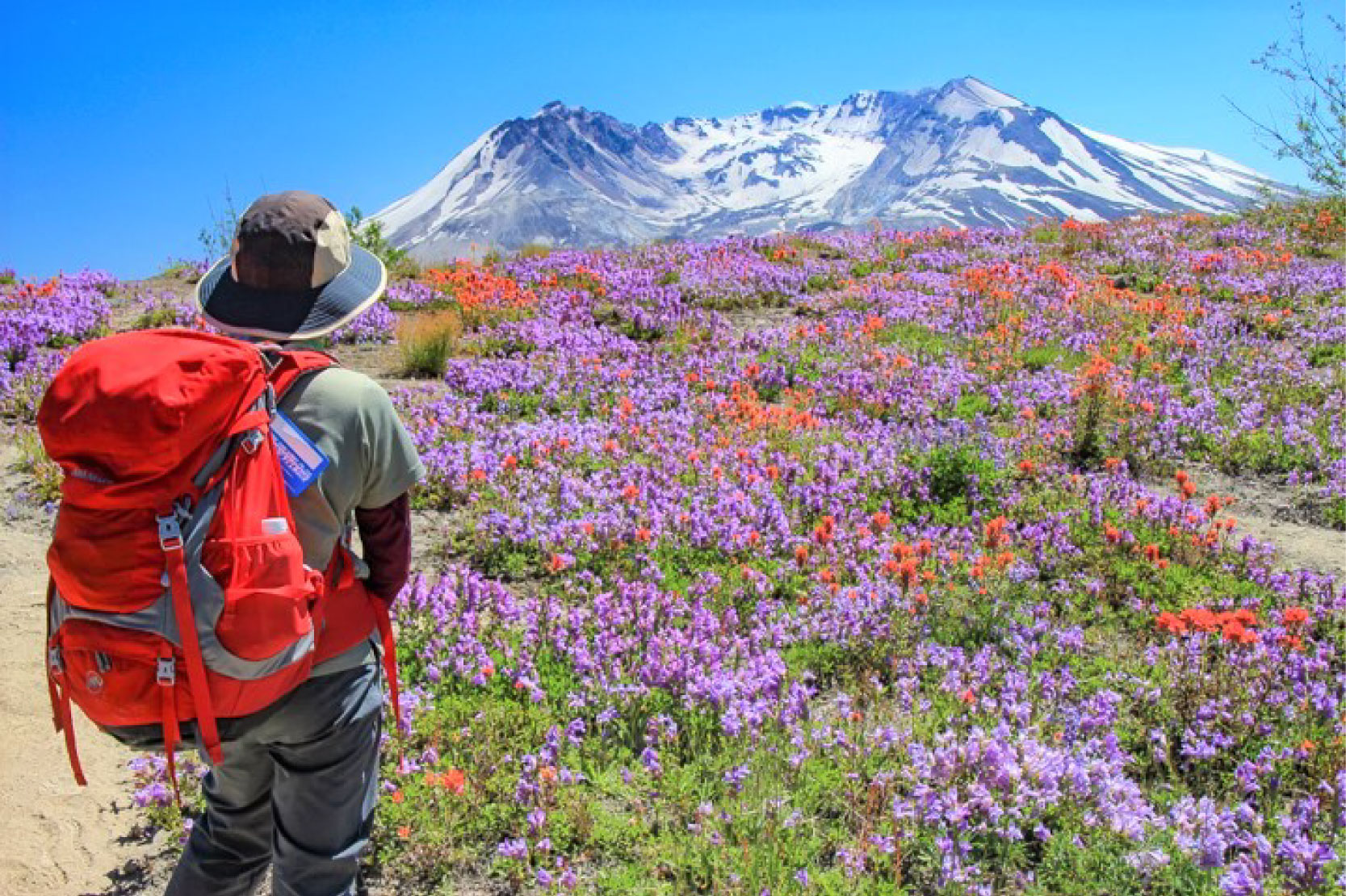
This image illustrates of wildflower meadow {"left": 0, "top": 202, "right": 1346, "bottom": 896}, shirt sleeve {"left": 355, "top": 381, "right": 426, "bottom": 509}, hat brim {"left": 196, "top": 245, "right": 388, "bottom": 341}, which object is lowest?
wildflower meadow {"left": 0, "top": 202, "right": 1346, "bottom": 896}

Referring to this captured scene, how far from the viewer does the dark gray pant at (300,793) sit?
268 centimetres

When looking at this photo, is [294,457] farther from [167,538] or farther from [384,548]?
[384,548]

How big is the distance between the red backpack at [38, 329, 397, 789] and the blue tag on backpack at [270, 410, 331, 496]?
0.19 feet

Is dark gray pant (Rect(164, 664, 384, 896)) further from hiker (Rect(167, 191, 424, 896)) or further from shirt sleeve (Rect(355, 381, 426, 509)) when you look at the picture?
Result: shirt sleeve (Rect(355, 381, 426, 509))

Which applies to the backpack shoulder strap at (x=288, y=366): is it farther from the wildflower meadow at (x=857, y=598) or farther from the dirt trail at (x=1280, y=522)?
the dirt trail at (x=1280, y=522)

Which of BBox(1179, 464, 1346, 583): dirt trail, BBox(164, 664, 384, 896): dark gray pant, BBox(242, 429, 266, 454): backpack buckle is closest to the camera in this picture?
BBox(242, 429, 266, 454): backpack buckle

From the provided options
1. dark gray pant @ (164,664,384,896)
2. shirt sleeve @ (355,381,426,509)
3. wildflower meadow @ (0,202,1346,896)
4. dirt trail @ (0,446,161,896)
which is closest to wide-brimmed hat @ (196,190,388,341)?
shirt sleeve @ (355,381,426,509)

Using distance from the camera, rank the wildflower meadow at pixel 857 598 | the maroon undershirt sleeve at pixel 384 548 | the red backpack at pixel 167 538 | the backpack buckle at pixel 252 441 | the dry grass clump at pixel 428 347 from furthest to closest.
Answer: the dry grass clump at pixel 428 347
the wildflower meadow at pixel 857 598
the maroon undershirt sleeve at pixel 384 548
the backpack buckle at pixel 252 441
the red backpack at pixel 167 538

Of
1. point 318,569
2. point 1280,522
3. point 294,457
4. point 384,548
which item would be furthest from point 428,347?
point 1280,522

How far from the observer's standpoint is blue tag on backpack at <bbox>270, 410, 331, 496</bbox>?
237 cm

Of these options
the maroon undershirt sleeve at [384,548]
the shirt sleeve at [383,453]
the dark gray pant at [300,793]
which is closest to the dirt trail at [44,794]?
the dark gray pant at [300,793]

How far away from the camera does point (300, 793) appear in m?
2.73

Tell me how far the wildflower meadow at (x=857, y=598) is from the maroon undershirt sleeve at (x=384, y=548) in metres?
0.75

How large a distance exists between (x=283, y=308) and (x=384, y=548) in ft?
2.81
